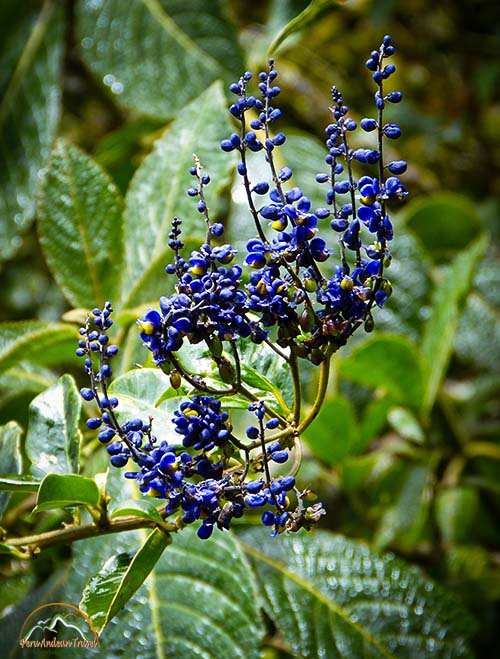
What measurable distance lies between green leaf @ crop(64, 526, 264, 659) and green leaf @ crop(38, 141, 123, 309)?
12.4 inches

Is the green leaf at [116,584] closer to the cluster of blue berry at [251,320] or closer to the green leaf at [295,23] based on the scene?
the cluster of blue berry at [251,320]

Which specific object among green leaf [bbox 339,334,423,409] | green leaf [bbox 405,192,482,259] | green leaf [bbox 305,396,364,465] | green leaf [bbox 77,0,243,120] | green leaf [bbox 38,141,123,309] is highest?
green leaf [bbox 77,0,243,120]

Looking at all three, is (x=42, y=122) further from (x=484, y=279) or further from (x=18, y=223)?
(x=484, y=279)

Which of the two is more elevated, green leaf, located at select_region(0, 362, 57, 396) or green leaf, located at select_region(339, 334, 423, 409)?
green leaf, located at select_region(339, 334, 423, 409)

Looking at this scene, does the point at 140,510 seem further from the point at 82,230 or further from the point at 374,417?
the point at 374,417

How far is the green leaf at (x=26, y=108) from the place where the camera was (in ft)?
4.18

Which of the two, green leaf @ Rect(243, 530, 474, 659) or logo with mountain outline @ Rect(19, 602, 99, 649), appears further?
green leaf @ Rect(243, 530, 474, 659)

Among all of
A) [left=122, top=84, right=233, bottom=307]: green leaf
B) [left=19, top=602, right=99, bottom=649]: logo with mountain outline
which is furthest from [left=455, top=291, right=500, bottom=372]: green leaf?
[left=19, top=602, right=99, bottom=649]: logo with mountain outline

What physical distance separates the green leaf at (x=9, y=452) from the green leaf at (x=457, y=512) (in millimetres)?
780

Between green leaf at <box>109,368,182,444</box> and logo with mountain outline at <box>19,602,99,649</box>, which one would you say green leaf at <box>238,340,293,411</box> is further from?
logo with mountain outline at <box>19,602,99,649</box>

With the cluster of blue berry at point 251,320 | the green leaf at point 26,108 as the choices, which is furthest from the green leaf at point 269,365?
the green leaf at point 26,108

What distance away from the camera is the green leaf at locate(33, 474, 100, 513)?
56 centimetres

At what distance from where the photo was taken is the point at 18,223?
127cm

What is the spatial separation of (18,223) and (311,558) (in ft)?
2.37
